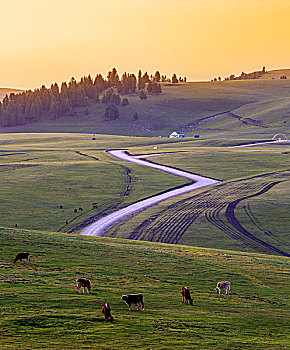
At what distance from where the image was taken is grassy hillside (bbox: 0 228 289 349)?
18.3 meters

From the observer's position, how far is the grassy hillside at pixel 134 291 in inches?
720

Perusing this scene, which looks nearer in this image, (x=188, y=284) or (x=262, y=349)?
(x=262, y=349)

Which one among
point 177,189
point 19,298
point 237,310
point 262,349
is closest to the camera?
point 262,349

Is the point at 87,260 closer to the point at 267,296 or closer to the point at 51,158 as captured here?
the point at 267,296

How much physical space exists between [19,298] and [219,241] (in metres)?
36.4

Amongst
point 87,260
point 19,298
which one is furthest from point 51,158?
point 19,298

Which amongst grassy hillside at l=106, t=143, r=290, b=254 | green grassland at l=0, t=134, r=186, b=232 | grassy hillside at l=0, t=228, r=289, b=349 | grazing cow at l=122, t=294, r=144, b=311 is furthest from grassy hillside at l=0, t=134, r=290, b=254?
grazing cow at l=122, t=294, r=144, b=311

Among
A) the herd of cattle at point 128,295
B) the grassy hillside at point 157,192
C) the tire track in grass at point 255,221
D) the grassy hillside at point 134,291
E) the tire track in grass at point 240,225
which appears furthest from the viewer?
the grassy hillside at point 157,192

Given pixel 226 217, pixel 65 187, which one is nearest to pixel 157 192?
pixel 65 187

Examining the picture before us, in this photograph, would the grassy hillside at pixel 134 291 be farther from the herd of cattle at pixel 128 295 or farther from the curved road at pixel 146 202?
the curved road at pixel 146 202

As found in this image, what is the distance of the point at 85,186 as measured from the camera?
92375 mm

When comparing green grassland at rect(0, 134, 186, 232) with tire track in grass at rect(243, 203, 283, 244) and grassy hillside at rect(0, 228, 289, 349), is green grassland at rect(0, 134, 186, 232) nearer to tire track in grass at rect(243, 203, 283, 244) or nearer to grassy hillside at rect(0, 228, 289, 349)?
tire track in grass at rect(243, 203, 283, 244)

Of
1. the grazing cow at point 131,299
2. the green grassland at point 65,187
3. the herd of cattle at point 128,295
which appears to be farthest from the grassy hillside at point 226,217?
the grazing cow at point 131,299

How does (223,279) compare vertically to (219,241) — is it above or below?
above
